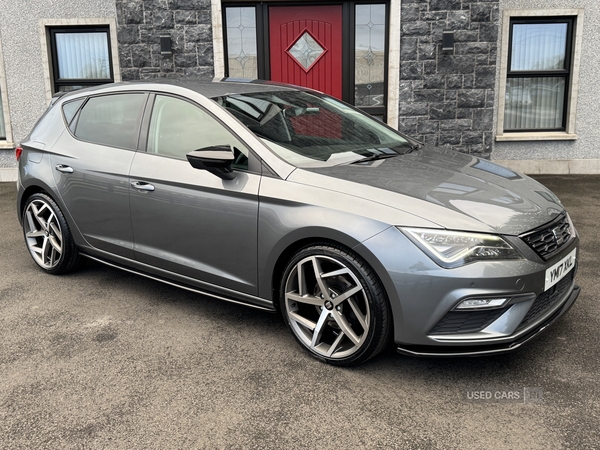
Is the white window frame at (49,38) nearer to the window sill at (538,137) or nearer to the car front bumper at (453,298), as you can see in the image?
the window sill at (538,137)

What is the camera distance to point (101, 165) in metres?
4.09

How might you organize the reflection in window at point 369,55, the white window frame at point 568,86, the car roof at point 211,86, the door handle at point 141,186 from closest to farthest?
the door handle at point 141,186
the car roof at point 211,86
the reflection in window at point 369,55
the white window frame at point 568,86

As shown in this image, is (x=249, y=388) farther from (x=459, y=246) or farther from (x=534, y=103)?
(x=534, y=103)

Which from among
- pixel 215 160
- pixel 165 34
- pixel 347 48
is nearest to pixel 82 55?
pixel 165 34

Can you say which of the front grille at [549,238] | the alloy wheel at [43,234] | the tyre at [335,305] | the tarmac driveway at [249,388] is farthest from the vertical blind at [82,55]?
the front grille at [549,238]

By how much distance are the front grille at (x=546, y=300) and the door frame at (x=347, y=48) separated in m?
5.51

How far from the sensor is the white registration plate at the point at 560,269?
114 inches

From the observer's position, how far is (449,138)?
8.37 m

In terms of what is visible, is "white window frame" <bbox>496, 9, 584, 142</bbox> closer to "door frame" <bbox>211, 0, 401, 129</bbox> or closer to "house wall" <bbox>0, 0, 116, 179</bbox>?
"door frame" <bbox>211, 0, 401, 129</bbox>

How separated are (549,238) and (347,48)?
6.07m

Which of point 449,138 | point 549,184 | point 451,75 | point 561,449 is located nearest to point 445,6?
point 451,75

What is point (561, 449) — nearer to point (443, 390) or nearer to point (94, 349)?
point (443, 390)

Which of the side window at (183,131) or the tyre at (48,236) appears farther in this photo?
the tyre at (48,236)

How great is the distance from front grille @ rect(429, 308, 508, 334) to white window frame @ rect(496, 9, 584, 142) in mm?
7114
